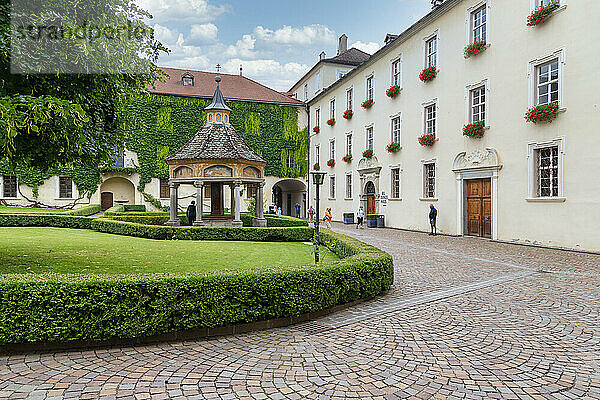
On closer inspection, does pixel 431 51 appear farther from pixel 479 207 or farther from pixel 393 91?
Result: pixel 479 207

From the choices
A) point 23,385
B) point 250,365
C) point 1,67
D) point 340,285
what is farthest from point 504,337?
point 1,67

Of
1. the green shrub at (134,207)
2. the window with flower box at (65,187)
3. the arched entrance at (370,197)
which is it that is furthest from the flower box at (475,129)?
the window with flower box at (65,187)

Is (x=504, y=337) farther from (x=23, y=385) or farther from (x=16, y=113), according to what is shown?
(x=16, y=113)

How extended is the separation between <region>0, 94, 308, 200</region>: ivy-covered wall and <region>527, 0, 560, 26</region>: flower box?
91.3 feet

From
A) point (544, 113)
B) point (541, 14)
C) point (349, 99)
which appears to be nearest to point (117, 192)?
point (349, 99)

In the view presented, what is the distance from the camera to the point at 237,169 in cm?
2198

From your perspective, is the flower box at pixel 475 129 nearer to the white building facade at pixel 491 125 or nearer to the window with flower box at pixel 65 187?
the white building facade at pixel 491 125

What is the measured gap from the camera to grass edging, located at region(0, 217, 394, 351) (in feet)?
18.0

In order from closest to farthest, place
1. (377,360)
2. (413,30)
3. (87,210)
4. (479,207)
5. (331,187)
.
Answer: (377,360) → (479,207) → (413,30) → (87,210) → (331,187)

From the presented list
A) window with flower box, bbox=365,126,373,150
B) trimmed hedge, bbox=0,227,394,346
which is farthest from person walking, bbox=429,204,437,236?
trimmed hedge, bbox=0,227,394,346

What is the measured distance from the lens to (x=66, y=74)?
26.3 feet

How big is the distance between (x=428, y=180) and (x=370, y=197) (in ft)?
24.1

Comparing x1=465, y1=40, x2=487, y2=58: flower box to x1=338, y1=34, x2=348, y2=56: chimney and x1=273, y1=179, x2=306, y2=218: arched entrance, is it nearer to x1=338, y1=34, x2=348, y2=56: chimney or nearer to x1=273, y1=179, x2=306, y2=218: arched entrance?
x1=273, y1=179, x2=306, y2=218: arched entrance

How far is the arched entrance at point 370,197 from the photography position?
30828 mm
